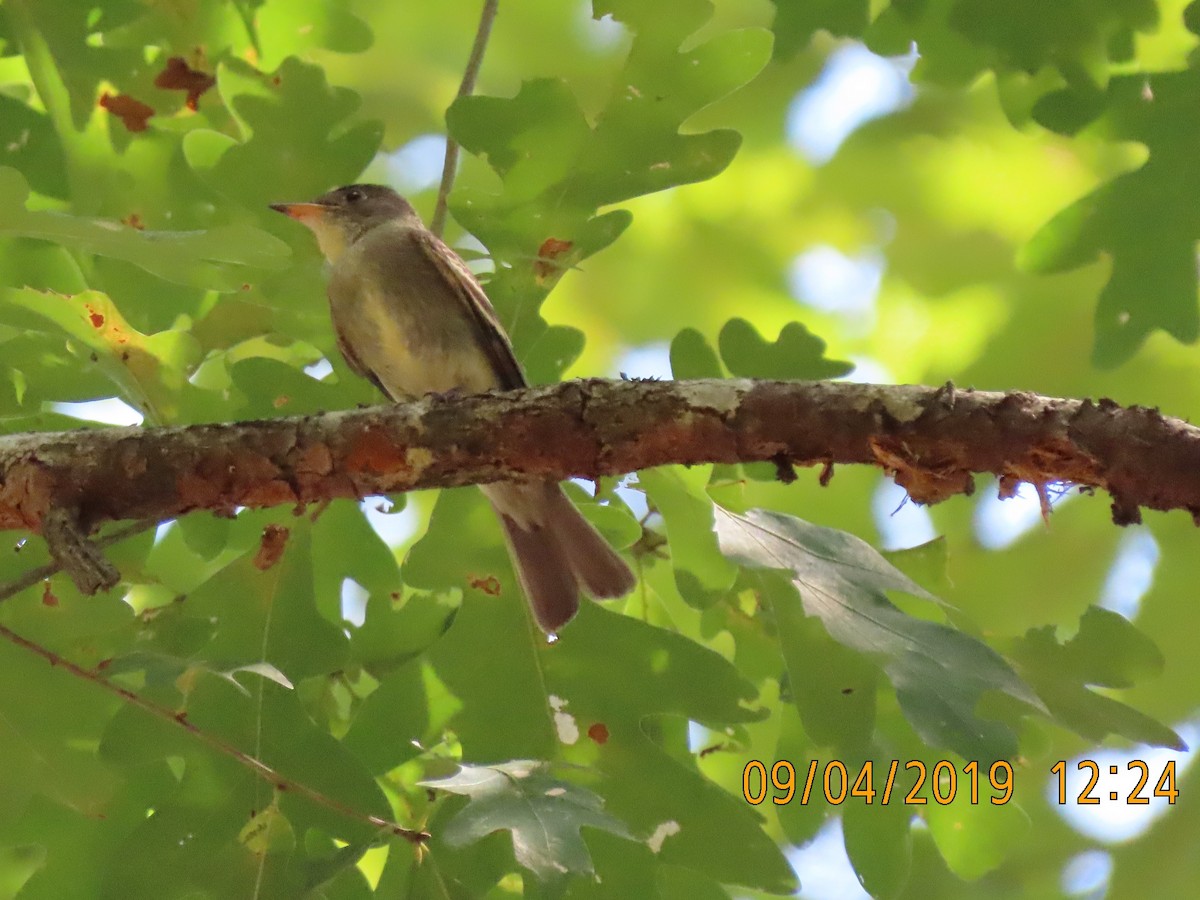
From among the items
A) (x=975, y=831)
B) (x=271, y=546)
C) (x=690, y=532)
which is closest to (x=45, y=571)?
(x=271, y=546)

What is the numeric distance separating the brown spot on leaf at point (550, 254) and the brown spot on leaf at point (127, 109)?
4.28 ft

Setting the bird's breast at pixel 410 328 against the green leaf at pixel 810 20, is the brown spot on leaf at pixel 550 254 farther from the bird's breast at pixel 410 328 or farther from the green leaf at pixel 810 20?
the green leaf at pixel 810 20

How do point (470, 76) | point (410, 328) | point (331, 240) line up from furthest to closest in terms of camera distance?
point (331, 240)
point (410, 328)
point (470, 76)

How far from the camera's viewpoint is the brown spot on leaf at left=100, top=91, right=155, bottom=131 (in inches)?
137

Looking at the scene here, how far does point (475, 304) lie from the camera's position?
3689 mm

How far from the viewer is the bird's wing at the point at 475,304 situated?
136 inches

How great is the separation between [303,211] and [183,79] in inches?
21.8

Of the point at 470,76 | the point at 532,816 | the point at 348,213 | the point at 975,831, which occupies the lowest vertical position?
the point at 975,831

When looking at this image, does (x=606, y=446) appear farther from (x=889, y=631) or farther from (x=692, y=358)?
(x=692, y=358)

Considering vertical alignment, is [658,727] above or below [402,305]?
below

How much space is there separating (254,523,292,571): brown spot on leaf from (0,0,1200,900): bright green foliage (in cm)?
1

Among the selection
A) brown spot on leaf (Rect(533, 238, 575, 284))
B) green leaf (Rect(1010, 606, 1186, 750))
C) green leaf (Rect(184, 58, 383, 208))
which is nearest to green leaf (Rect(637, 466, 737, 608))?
brown spot on leaf (Rect(533, 238, 575, 284))

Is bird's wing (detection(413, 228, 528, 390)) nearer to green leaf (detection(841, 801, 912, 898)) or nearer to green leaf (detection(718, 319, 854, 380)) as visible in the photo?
green leaf (detection(718, 319, 854, 380))
